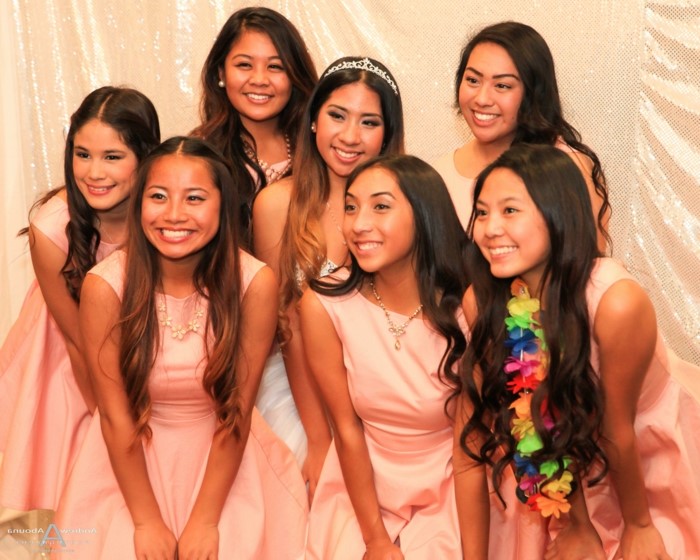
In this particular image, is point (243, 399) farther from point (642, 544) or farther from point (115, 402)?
point (642, 544)

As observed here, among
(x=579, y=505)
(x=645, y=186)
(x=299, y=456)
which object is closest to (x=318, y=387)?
(x=299, y=456)

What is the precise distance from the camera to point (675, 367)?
2.53 meters

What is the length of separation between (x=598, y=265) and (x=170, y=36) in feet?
6.51

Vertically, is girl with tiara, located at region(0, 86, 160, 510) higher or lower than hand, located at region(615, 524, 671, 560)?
higher

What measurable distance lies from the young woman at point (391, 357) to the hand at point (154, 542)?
332 mm

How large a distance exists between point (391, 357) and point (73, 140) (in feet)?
3.41

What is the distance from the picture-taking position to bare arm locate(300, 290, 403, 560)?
2.37 metres

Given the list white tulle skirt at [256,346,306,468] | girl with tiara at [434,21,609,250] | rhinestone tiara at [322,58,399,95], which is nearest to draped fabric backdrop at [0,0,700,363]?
girl with tiara at [434,21,609,250]

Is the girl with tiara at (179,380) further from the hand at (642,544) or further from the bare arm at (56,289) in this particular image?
the hand at (642,544)

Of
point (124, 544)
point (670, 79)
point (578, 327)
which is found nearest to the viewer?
point (578, 327)

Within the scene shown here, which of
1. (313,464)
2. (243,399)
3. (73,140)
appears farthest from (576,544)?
(73,140)

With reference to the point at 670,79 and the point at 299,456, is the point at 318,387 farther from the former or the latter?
the point at 670,79

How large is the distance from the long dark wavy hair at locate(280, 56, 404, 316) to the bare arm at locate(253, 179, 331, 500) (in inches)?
1.8

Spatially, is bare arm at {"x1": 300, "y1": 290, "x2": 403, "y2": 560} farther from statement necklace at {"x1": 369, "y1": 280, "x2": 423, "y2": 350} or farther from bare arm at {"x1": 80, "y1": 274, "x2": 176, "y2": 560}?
bare arm at {"x1": 80, "y1": 274, "x2": 176, "y2": 560}
